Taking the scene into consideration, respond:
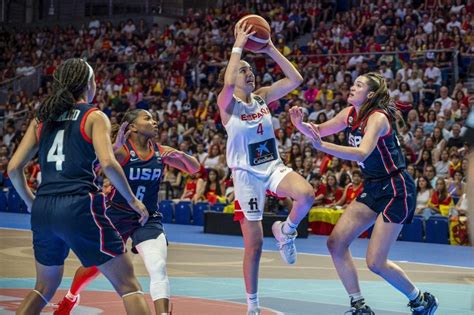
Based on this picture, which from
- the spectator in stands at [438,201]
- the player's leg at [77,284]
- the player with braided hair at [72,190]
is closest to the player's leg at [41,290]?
the player with braided hair at [72,190]

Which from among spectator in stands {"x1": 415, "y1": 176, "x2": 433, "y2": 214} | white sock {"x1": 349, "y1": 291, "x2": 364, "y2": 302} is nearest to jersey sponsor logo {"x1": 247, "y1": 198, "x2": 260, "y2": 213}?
white sock {"x1": 349, "y1": 291, "x2": 364, "y2": 302}

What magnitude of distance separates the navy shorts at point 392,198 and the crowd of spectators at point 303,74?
8869mm

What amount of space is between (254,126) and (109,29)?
24706mm

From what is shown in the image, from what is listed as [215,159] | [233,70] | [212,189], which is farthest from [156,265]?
[215,159]

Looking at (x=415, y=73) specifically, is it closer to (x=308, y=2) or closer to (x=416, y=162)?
(x=416, y=162)

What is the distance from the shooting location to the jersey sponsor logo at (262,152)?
7.62 metres

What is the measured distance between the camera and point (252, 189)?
7.58 metres

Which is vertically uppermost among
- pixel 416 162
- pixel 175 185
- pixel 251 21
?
pixel 251 21

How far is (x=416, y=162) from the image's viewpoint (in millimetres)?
17766

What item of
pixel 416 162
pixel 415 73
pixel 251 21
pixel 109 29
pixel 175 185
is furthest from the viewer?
pixel 109 29

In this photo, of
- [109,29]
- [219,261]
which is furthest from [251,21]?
[109,29]

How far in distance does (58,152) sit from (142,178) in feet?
5.92

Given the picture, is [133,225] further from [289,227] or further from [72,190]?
[72,190]

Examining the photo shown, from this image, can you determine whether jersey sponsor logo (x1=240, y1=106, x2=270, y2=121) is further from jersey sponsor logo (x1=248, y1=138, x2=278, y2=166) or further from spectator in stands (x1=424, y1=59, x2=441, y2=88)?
spectator in stands (x1=424, y1=59, x2=441, y2=88)
